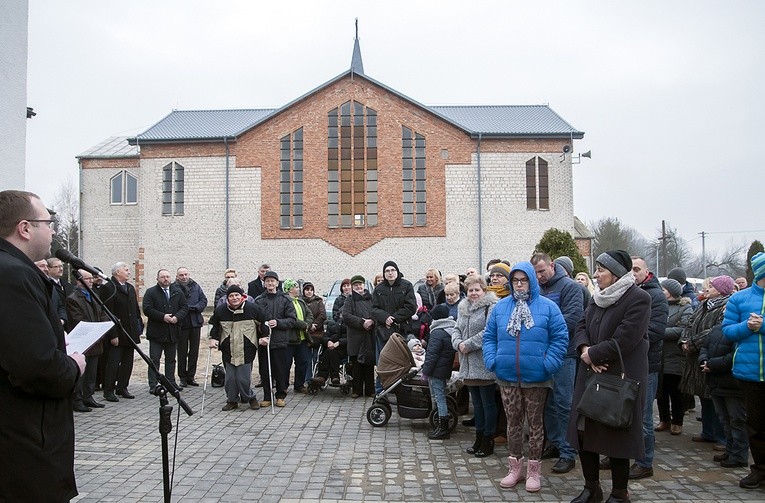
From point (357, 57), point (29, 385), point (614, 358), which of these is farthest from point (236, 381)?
point (357, 57)

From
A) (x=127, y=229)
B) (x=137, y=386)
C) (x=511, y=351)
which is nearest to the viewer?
(x=511, y=351)

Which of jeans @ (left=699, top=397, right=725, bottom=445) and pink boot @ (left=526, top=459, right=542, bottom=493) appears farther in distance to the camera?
jeans @ (left=699, top=397, right=725, bottom=445)

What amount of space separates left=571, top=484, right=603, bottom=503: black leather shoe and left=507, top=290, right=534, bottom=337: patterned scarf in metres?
1.53

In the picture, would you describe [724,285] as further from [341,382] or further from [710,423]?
[341,382]

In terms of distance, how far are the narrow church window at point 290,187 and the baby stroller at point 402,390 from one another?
24.8m

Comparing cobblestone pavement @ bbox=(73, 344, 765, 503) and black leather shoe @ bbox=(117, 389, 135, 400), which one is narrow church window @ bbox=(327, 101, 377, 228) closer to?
black leather shoe @ bbox=(117, 389, 135, 400)

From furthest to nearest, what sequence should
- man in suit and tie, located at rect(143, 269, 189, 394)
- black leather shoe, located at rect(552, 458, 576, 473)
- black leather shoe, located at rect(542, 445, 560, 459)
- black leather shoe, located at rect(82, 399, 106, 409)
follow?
1. man in suit and tie, located at rect(143, 269, 189, 394)
2. black leather shoe, located at rect(82, 399, 106, 409)
3. black leather shoe, located at rect(542, 445, 560, 459)
4. black leather shoe, located at rect(552, 458, 576, 473)

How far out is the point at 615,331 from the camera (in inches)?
210

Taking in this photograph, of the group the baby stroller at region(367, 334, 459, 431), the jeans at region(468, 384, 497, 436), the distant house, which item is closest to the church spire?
the distant house

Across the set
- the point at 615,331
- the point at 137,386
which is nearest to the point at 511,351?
the point at 615,331

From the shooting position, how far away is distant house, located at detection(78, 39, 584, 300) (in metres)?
33.2

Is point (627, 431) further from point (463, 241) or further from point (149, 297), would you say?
point (463, 241)

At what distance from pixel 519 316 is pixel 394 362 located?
3.10 metres

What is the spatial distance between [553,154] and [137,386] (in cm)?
2585
